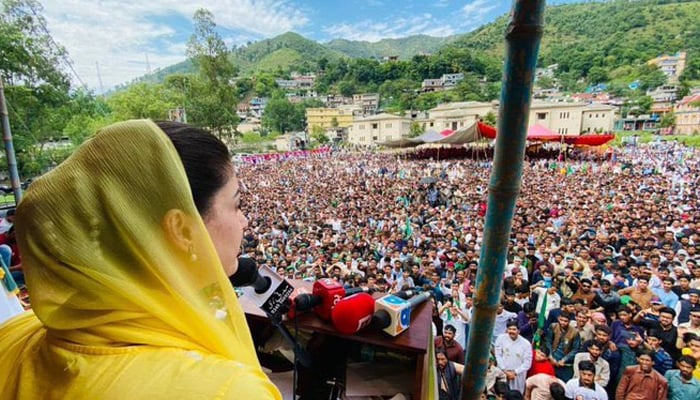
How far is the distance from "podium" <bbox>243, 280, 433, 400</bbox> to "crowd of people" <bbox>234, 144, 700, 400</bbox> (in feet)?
1.63

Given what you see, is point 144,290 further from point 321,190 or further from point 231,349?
point 321,190

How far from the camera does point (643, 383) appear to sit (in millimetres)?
2752

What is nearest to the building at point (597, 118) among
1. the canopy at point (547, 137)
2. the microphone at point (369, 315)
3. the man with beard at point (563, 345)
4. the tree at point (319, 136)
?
the canopy at point (547, 137)

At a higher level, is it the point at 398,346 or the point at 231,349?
the point at 231,349

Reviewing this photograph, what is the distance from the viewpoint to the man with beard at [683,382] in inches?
105

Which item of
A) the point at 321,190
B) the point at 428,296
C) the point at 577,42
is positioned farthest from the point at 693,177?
the point at 577,42

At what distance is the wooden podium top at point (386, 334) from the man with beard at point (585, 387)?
2634 millimetres

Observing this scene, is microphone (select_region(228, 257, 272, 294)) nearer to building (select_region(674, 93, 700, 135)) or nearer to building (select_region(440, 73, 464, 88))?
building (select_region(674, 93, 700, 135))

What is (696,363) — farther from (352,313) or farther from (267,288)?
(267,288)

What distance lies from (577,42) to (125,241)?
99.9 metres

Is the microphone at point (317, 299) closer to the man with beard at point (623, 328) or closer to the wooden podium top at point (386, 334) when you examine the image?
the wooden podium top at point (386, 334)

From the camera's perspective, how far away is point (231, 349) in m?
0.53

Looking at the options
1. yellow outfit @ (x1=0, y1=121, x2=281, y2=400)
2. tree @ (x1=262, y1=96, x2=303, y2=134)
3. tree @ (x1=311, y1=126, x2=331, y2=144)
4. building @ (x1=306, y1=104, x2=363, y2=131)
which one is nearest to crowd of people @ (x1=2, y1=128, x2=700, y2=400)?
yellow outfit @ (x1=0, y1=121, x2=281, y2=400)

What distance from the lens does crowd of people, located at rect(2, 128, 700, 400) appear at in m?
2.98
